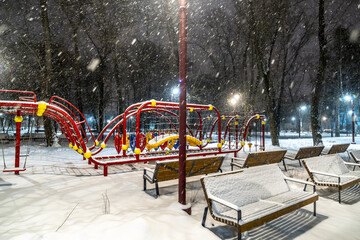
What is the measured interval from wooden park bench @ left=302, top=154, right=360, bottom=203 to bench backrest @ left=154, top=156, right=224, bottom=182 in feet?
7.21

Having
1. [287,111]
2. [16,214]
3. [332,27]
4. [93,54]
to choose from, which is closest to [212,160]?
[16,214]

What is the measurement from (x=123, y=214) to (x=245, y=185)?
2.21m

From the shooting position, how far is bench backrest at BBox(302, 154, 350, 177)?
526cm

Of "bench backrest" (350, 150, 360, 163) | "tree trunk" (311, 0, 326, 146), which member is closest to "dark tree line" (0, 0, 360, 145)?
"tree trunk" (311, 0, 326, 146)

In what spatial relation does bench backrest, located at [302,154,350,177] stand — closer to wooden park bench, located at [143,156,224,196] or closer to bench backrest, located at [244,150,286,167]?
bench backrest, located at [244,150,286,167]

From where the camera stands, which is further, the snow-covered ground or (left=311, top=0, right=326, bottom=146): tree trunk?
(left=311, top=0, right=326, bottom=146): tree trunk

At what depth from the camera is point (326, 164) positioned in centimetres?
562

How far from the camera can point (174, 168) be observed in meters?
5.13

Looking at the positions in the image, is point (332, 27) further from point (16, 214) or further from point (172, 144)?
point (16, 214)

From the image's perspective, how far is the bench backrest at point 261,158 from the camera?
6.40m

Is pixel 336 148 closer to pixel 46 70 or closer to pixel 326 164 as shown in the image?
pixel 326 164

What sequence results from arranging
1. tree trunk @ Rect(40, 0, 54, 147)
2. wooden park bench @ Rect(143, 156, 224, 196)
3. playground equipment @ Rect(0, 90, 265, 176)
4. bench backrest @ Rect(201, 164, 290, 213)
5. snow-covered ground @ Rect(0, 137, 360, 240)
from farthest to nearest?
tree trunk @ Rect(40, 0, 54, 147), playground equipment @ Rect(0, 90, 265, 176), wooden park bench @ Rect(143, 156, 224, 196), bench backrest @ Rect(201, 164, 290, 213), snow-covered ground @ Rect(0, 137, 360, 240)

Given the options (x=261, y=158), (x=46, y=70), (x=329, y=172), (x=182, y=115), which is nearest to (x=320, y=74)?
(x=261, y=158)

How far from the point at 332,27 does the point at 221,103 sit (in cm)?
1195
